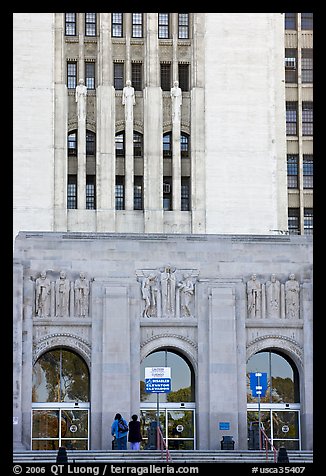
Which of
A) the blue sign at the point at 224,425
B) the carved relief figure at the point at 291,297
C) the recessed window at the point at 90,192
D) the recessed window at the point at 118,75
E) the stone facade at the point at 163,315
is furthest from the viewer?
the recessed window at the point at 118,75

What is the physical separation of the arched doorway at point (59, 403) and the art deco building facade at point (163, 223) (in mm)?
53

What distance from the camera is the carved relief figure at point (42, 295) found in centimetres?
4916

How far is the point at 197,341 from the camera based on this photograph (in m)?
49.4

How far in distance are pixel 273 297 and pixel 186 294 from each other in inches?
135

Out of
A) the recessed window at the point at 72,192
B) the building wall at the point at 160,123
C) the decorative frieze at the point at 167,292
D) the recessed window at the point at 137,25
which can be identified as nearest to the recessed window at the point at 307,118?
the building wall at the point at 160,123

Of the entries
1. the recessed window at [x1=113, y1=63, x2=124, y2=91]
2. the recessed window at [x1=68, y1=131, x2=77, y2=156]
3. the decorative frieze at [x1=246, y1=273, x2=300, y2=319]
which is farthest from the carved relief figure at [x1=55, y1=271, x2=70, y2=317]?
the recessed window at [x1=113, y1=63, x2=124, y2=91]

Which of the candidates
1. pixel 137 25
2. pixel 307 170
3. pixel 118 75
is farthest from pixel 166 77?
pixel 307 170

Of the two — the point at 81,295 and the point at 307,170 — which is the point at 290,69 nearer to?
the point at 307,170

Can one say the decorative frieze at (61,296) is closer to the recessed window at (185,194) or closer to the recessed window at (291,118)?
the recessed window at (185,194)

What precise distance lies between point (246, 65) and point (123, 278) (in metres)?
22.8

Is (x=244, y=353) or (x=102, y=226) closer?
(x=244, y=353)

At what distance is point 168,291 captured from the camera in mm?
49781
